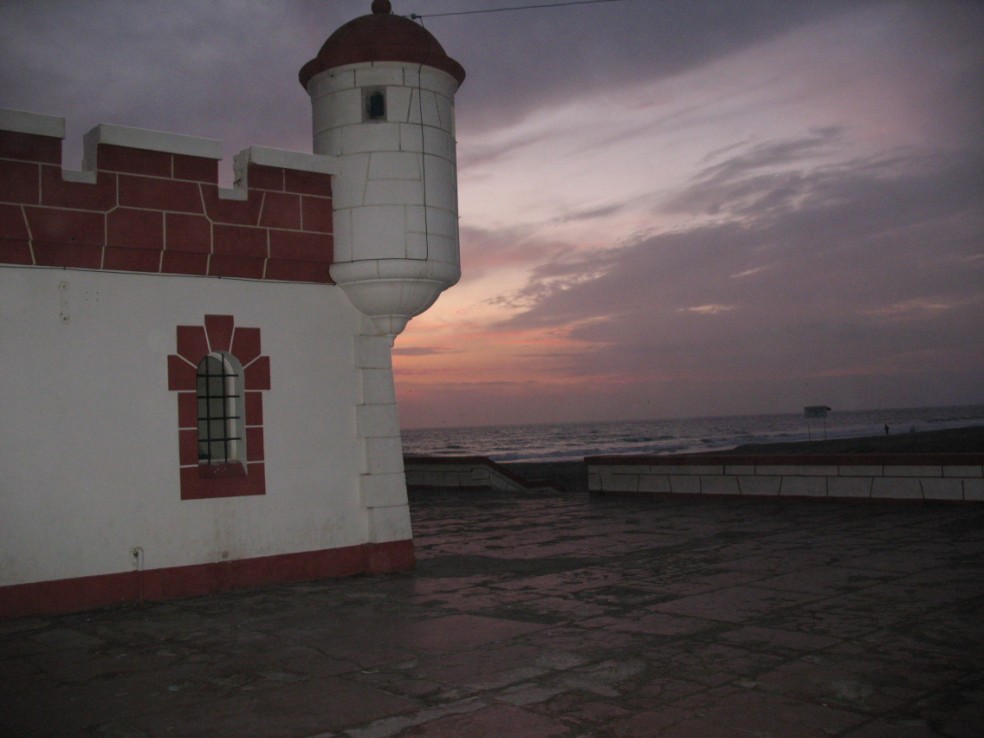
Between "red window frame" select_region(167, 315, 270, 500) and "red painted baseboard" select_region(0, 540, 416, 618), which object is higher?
"red window frame" select_region(167, 315, 270, 500)

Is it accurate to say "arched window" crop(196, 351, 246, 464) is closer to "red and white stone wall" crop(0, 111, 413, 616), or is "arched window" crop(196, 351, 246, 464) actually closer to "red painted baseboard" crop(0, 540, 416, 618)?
"red and white stone wall" crop(0, 111, 413, 616)

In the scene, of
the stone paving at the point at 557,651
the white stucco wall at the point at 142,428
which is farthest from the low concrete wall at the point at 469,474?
the white stucco wall at the point at 142,428

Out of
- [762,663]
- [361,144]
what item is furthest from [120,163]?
[762,663]

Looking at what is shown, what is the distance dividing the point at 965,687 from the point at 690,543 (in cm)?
647

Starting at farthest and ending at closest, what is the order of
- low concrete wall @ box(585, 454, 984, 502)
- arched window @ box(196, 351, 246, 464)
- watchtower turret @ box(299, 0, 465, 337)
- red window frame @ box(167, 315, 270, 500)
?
low concrete wall @ box(585, 454, 984, 502)
watchtower turret @ box(299, 0, 465, 337)
arched window @ box(196, 351, 246, 464)
red window frame @ box(167, 315, 270, 500)

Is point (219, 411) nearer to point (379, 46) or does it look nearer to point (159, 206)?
point (159, 206)

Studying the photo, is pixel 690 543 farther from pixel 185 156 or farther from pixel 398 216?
pixel 185 156

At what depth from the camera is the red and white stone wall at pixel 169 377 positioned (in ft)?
27.4

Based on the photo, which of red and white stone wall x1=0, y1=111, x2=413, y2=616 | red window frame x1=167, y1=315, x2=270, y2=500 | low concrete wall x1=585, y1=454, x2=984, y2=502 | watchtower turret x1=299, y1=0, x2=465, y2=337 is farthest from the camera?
low concrete wall x1=585, y1=454, x2=984, y2=502

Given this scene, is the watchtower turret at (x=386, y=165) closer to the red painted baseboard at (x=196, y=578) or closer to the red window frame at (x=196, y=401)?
the red window frame at (x=196, y=401)

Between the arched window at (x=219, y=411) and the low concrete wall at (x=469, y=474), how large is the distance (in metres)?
12.3

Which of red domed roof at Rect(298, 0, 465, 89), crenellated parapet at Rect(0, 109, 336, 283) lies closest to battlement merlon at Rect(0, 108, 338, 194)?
crenellated parapet at Rect(0, 109, 336, 283)

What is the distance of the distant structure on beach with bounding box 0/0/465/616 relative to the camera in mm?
8406

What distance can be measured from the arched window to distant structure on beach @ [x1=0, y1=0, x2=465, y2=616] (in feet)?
0.08
